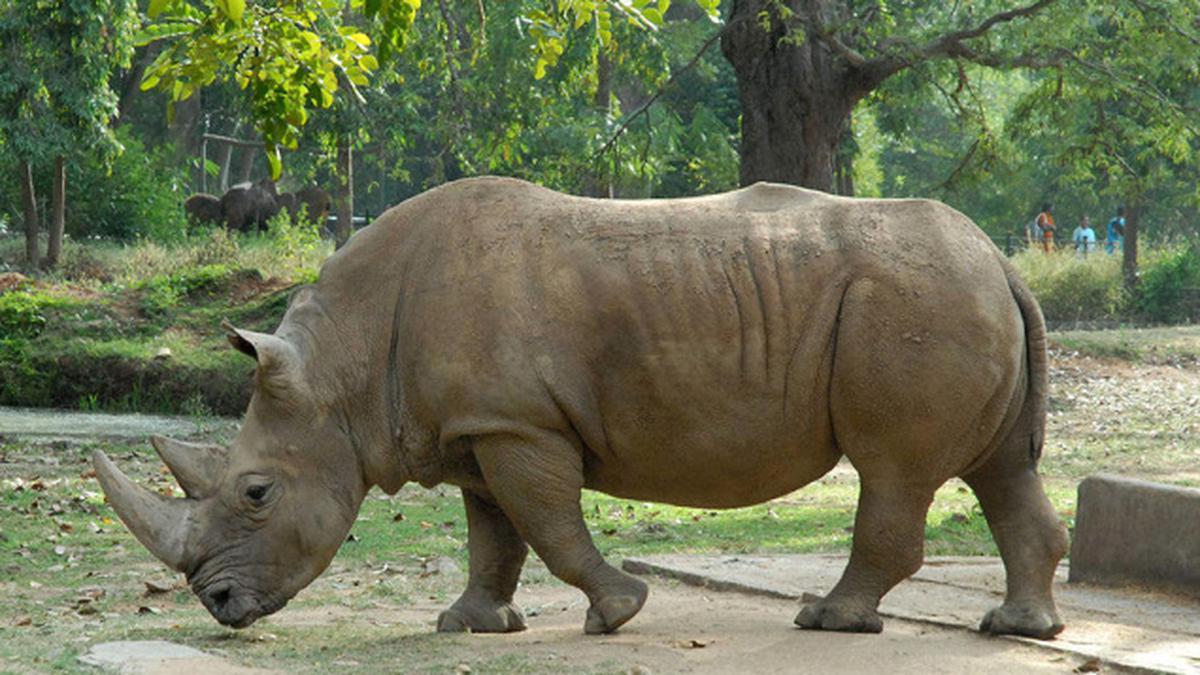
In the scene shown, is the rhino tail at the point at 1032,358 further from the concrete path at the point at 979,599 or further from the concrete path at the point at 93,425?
the concrete path at the point at 93,425

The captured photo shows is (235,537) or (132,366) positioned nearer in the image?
(235,537)

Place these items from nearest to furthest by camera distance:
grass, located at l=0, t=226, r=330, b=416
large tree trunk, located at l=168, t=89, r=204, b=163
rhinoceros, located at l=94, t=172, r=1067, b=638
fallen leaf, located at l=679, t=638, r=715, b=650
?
fallen leaf, located at l=679, t=638, r=715, b=650
rhinoceros, located at l=94, t=172, r=1067, b=638
grass, located at l=0, t=226, r=330, b=416
large tree trunk, located at l=168, t=89, r=204, b=163

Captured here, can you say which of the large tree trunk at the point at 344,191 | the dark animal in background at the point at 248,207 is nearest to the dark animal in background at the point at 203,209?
the dark animal in background at the point at 248,207

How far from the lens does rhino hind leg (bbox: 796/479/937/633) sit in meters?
7.23

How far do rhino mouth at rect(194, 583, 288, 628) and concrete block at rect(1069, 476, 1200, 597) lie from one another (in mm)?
3943

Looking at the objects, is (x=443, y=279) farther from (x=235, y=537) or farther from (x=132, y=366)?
(x=132, y=366)

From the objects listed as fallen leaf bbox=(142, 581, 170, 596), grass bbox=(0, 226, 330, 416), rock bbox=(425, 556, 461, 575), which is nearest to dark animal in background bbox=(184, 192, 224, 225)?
grass bbox=(0, 226, 330, 416)

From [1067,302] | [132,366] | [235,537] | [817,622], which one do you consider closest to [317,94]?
[235,537]

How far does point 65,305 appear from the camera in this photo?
1695 cm

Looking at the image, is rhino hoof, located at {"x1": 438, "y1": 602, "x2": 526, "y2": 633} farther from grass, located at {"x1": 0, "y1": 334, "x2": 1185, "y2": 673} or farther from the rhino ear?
the rhino ear

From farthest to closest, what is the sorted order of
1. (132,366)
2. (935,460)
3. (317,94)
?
(132,366) → (317,94) → (935,460)

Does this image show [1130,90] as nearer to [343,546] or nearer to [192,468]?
[343,546]

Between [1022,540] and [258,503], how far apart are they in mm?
3129

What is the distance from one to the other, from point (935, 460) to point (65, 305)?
11674 millimetres
